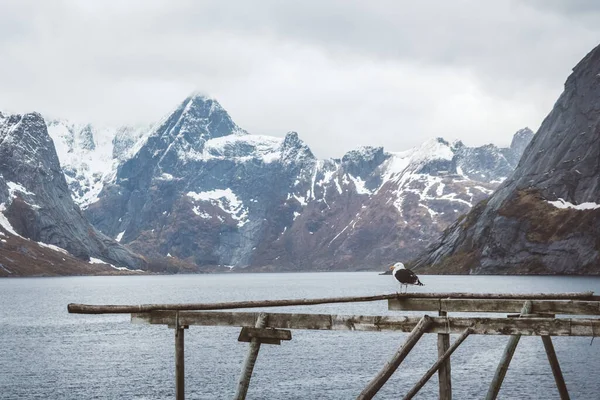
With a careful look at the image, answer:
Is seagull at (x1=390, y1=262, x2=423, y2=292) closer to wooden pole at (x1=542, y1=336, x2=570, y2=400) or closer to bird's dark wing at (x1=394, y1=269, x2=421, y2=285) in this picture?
bird's dark wing at (x1=394, y1=269, x2=421, y2=285)

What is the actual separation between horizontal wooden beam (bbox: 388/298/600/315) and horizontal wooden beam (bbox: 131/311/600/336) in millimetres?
3795

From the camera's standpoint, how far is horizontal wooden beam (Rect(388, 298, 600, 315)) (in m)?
24.1

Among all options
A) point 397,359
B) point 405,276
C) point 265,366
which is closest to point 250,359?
point 397,359

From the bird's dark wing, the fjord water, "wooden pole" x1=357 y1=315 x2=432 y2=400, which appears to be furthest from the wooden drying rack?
the fjord water

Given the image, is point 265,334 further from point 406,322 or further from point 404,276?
point 404,276

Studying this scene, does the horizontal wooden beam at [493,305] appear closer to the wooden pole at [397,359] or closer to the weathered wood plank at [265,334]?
the wooden pole at [397,359]

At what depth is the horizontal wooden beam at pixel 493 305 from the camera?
2413 cm

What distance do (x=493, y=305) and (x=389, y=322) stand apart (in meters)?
6.22

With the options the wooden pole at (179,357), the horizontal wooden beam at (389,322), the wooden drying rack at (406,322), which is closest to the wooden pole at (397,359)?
the wooden drying rack at (406,322)

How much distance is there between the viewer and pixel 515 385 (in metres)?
58.2

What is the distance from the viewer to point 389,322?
2136 cm

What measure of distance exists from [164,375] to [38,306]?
4428 inches

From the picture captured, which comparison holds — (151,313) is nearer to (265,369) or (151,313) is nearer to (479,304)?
(479,304)

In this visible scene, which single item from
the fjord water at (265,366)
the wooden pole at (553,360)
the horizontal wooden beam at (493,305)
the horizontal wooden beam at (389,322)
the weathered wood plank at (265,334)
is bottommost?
the fjord water at (265,366)
